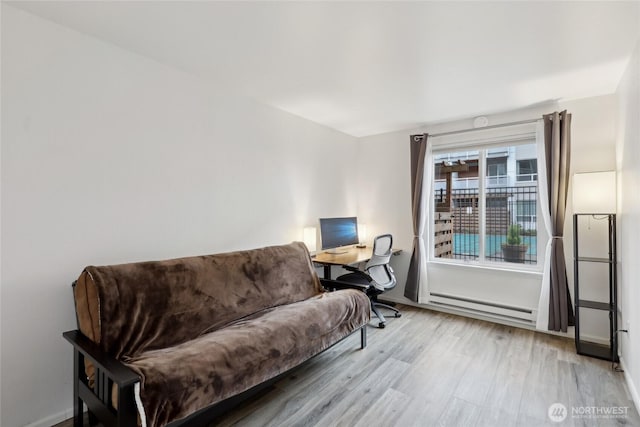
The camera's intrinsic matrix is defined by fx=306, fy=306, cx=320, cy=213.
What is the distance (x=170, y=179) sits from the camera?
2.43 meters

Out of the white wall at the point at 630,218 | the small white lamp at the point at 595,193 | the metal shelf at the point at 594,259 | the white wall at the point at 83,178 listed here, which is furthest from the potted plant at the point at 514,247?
the white wall at the point at 83,178

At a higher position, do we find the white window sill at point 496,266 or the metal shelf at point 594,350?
the white window sill at point 496,266

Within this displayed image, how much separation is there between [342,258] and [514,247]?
198 cm

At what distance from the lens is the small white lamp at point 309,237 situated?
3637 millimetres

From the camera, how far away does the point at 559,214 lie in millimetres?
3008

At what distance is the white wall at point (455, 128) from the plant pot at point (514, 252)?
0.77 feet

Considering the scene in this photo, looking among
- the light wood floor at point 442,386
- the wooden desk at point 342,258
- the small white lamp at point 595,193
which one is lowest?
the light wood floor at point 442,386

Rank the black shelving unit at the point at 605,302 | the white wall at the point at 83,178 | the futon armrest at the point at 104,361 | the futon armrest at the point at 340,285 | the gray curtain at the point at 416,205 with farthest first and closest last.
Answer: the gray curtain at the point at 416,205
the futon armrest at the point at 340,285
the black shelving unit at the point at 605,302
the white wall at the point at 83,178
the futon armrest at the point at 104,361

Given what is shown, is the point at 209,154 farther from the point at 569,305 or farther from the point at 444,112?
the point at 569,305

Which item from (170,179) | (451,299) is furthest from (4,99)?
(451,299)

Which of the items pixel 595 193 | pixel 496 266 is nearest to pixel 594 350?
pixel 496 266

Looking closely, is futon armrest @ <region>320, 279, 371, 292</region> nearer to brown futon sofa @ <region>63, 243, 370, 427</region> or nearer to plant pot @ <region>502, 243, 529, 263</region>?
brown futon sofa @ <region>63, 243, 370, 427</region>

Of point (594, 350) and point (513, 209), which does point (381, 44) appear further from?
point (594, 350)

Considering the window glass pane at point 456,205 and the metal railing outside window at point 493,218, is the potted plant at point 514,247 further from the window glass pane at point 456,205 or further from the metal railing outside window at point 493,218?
the window glass pane at point 456,205
